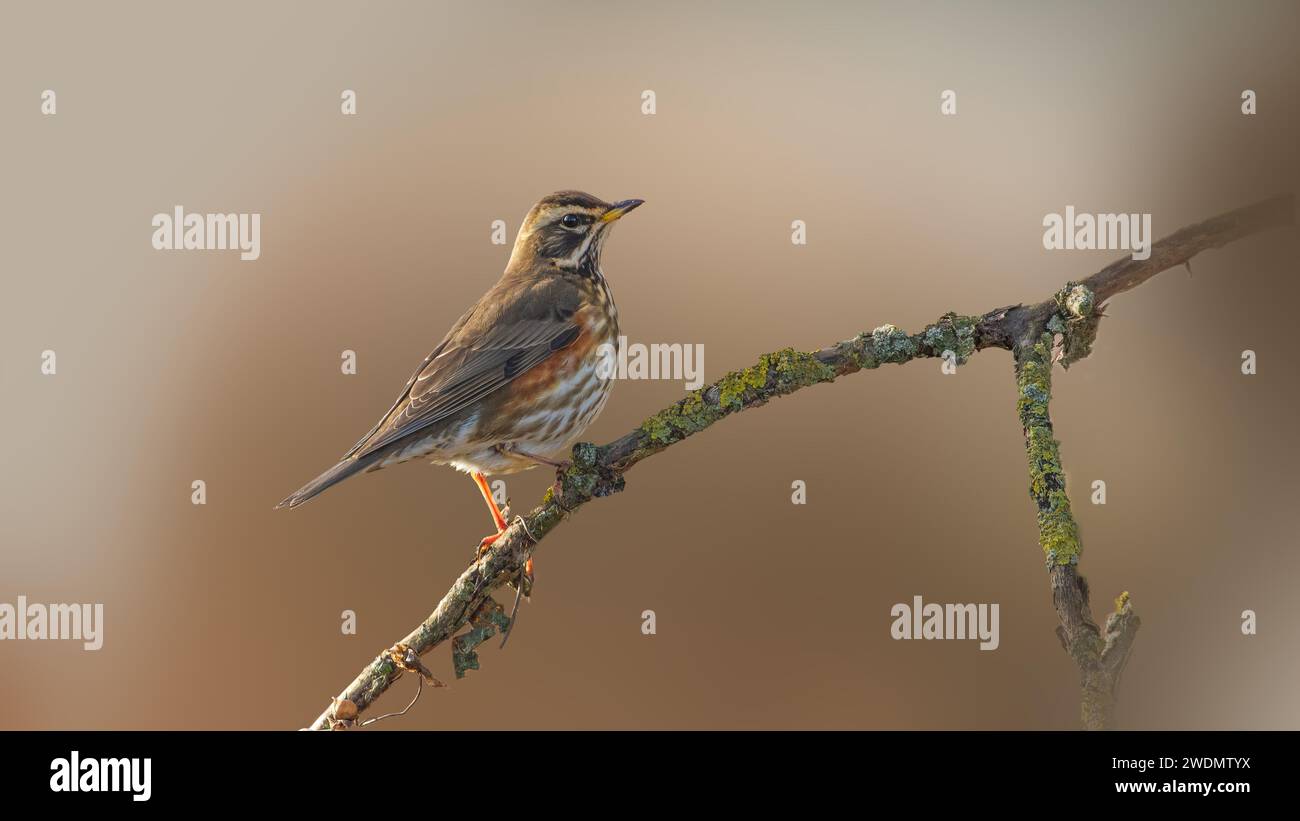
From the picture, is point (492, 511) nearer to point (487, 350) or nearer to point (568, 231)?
point (487, 350)

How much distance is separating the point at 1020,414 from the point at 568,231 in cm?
348

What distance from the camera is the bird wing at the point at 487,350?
17.3ft

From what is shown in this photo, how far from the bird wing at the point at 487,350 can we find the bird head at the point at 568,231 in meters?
0.27

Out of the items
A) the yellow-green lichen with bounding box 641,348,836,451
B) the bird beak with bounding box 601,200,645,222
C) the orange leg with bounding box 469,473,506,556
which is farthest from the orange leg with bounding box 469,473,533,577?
the bird beak with bounding box 601,200,645,222

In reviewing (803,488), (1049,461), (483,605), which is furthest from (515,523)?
(803,488)

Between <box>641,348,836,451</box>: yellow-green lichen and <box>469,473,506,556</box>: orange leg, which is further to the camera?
<box>469,473,506,556</box>: orange leg

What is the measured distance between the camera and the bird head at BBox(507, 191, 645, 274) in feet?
19.8

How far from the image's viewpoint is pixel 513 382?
5465 millimetres

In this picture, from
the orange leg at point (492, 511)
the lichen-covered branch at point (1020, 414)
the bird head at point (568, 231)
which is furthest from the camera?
the bird head at point (568, 231)

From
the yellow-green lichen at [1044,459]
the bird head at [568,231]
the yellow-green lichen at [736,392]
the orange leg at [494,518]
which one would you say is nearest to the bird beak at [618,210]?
the bird head at [568,231]

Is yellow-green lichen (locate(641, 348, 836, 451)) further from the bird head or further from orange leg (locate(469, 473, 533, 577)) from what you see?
the bird head

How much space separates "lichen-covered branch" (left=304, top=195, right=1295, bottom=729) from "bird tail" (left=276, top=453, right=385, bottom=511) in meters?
0.87

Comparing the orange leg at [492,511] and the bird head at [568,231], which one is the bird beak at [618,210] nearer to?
the bird head at [568,231]

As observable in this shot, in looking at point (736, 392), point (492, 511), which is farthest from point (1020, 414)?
point (492, 511)
